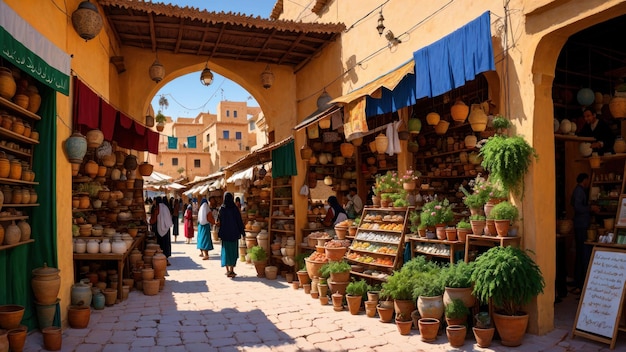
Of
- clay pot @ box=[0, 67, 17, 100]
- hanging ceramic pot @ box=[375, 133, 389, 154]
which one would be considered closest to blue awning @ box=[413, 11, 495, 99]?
hanging ceramic pot @ box=[375, 133, 389, 154]

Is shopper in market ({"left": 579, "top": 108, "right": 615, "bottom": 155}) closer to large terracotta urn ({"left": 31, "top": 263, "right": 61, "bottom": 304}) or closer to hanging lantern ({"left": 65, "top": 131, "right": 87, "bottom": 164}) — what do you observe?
hanging lantern ({"left": 65, "top": 131, "right": 87, "bottom": 164})

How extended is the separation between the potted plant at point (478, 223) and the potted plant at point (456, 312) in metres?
0.98

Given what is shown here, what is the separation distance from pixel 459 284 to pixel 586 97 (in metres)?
3.80

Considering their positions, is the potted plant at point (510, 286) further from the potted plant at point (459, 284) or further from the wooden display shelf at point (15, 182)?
the wooden display shelf at point (15, 182)

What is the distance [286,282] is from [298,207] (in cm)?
171

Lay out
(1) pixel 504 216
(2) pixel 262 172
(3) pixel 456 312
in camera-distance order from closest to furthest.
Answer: (3) pixel 456 312 → (1) pixel 504 216 → (2) pixel 262 172

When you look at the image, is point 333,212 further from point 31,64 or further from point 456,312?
point 31,64

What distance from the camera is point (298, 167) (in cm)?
1076

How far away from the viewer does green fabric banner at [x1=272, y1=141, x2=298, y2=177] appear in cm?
1062

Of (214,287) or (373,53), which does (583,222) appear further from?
(214,287)

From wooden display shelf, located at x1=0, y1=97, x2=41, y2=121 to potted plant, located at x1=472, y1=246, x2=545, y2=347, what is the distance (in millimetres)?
5554

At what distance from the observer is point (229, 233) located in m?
10.6

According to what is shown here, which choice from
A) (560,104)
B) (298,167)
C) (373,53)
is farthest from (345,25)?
(560,104)

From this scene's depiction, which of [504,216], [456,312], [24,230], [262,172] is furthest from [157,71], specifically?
[456,312]
